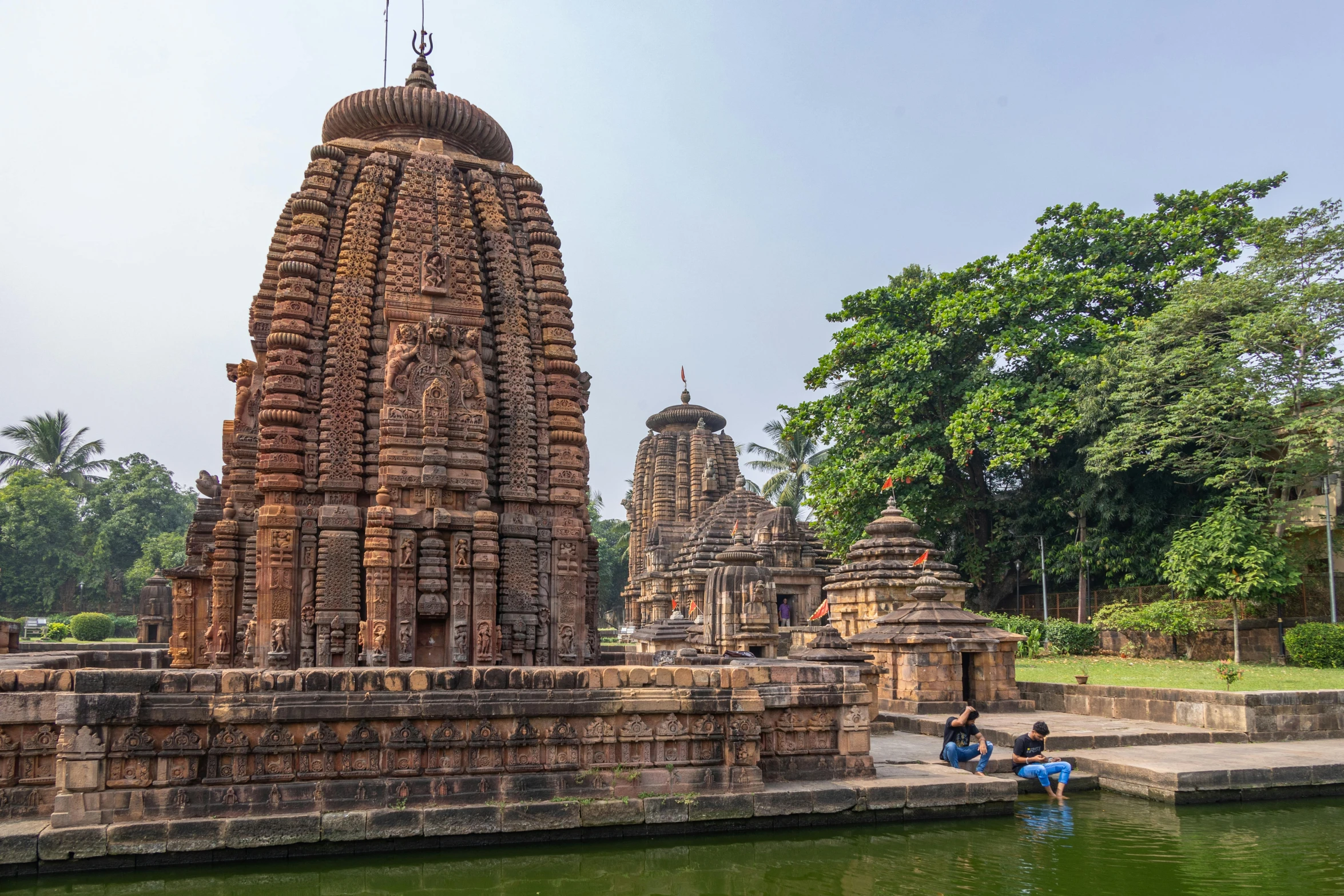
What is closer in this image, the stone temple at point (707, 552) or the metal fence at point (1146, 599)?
the stone temple at point (707, 552)

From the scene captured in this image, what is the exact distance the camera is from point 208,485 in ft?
60.2

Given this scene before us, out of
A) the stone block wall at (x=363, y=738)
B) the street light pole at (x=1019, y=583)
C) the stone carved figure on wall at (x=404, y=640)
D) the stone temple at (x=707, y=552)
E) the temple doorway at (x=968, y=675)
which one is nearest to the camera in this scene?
the stone block wall at (x=363, y=738)

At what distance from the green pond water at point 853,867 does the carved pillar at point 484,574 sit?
3.59m

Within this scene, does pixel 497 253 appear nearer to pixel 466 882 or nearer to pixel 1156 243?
pixel 466 882

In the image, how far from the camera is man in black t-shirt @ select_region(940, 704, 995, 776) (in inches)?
365

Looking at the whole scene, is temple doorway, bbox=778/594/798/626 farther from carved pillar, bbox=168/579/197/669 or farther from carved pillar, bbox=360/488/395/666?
carved pillar, bbox=360/488/395/666

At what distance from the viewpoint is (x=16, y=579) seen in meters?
43.6

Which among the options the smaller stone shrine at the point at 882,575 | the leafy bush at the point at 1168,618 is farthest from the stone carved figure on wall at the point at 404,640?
the leafy bush at the point at 1168,618

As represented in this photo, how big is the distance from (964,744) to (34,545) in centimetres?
4835

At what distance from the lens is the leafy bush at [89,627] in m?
33.8

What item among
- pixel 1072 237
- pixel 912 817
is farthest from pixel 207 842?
pixel 1072 237

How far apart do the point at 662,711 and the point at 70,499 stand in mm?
50189

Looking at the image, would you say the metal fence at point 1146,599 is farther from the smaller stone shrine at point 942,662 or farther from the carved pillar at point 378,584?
the carved pillar at point 378,584

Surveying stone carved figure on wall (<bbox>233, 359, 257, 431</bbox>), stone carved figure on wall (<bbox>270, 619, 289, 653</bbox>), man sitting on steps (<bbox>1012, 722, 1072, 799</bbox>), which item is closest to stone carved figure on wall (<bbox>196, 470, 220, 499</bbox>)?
stone carved figure on wall (<bbox>233, 359, 257, 431</bbox>)
